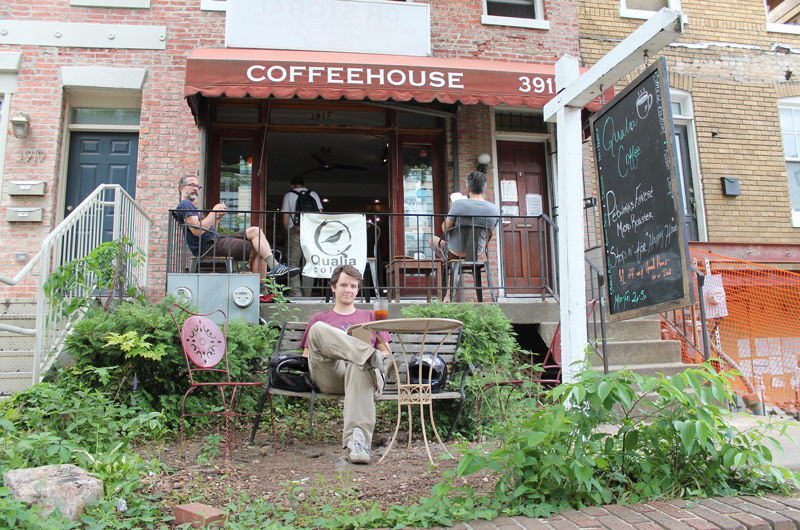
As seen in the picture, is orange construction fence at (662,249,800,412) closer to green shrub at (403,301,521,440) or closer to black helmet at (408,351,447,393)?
green shrub at (403,301,521,440)

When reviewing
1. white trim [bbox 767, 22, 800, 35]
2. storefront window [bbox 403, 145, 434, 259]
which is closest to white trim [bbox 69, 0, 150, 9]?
storefront window [bbox 403, 145, 434, 259]

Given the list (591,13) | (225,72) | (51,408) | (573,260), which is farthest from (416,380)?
(591,13)

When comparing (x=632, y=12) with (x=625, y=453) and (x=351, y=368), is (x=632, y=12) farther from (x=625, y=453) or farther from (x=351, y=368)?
(x=625, y=453)

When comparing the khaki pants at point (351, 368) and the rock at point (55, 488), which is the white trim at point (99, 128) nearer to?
the khaki pants at point (351, 368)

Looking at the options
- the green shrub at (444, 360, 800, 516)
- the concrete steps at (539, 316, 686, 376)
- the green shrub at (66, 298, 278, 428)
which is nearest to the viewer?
the green shrub at (444, 360, 800, 516)

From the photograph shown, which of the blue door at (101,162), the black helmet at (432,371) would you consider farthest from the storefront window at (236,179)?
the black helmet at (432,371)

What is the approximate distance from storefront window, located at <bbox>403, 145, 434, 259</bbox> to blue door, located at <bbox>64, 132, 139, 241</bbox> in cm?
372

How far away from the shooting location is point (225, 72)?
7086mm

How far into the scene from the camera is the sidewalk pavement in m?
2.58

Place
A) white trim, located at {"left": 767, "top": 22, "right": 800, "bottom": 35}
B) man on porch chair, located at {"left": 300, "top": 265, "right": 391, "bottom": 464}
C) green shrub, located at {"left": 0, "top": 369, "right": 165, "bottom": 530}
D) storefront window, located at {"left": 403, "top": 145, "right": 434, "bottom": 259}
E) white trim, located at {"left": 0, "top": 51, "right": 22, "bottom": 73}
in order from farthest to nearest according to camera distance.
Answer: white trim, located at {"left": 767, "top": 22, "right": 800, "bottom": 35}, storefront window, located at {"left": 403, "top": 145, "right": 434, "bottom": 259}, white trim, located at {"left": 0, "top": 51, "right": 22, "bottom": 73}, man on porch chair, located at {"left": 300, "top": 265, "right": 391, "bottom": 464}, green shrub, located at {"left": 0, "top": 369, "right": 165, "bottom": 530}

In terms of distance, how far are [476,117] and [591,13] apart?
8.45 ft

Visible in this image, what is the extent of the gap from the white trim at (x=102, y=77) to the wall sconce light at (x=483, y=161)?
465cm

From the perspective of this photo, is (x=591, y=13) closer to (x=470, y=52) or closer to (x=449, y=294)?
(x=470, y=52)

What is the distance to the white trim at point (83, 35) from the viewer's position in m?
8.14
